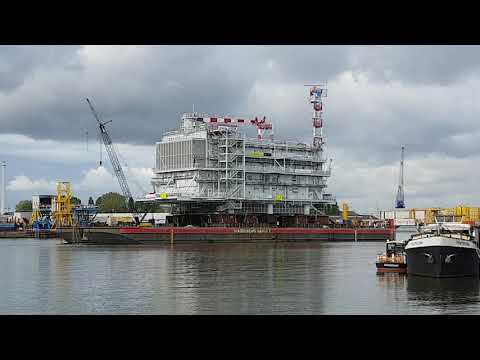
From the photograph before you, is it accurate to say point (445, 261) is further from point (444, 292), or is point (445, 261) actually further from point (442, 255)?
point (444, 292)

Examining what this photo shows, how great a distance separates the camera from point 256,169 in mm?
101125

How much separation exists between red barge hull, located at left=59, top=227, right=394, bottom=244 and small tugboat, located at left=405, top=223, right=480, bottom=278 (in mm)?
52158

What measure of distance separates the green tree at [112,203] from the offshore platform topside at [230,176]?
68637mm

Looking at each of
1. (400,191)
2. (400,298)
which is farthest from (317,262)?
(400,191)

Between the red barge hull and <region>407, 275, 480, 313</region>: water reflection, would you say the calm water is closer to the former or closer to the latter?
<region>407, 275, 480, 313</region>: water reflection

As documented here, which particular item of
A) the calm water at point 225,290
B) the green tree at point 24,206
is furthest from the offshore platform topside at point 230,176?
the green tree at point 24,206

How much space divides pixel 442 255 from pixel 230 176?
2523 inches

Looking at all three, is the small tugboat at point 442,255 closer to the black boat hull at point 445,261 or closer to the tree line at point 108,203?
the black boat hull at point 445,261

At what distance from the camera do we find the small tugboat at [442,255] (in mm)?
35750
